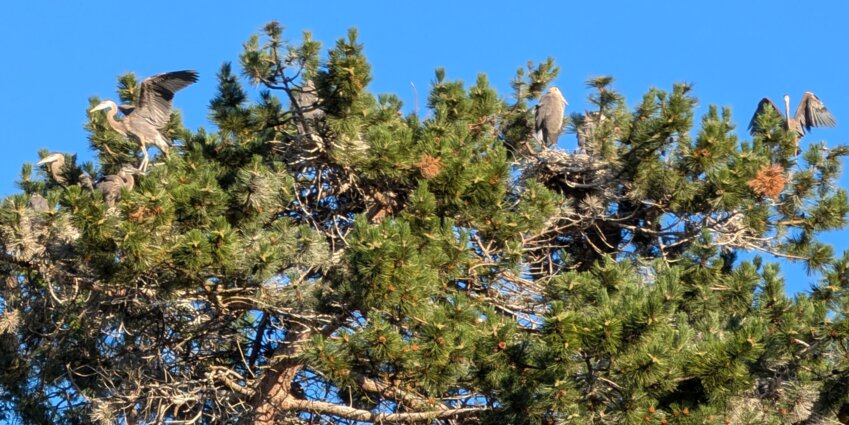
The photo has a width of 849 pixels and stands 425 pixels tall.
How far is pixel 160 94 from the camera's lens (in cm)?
1209

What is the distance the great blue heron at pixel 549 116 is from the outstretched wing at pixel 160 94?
330 centimetres

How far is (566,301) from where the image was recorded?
878 cm

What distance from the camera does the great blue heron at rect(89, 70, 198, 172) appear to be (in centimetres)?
1180

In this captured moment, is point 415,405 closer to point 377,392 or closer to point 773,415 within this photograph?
point 377,392

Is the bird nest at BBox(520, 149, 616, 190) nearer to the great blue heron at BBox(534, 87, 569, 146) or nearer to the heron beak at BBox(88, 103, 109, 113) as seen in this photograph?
the great blue heron at BBox(534, 87, 569, 146)

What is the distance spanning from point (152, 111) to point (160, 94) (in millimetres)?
177

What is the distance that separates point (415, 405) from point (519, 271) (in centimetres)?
134

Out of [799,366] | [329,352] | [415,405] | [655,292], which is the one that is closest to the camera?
[655,292]

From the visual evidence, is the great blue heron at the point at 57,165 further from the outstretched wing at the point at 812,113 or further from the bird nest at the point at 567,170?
the outstretched wing at the point at 812,113

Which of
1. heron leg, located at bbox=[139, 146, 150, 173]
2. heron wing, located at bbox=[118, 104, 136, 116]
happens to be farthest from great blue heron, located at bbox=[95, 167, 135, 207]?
heron wing, located at bbox=[118, 104, 136, 116]

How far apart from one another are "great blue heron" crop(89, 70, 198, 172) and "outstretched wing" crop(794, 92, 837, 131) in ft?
25.2

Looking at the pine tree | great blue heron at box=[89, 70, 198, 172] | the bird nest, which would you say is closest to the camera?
the pine tree

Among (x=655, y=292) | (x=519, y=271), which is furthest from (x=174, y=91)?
(x=655, y=292)

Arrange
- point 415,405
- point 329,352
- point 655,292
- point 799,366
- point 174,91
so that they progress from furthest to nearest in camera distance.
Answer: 1. point 174,91
2. point 415,405
3. point 799,366
4. point 329,352
5. point 655,292
